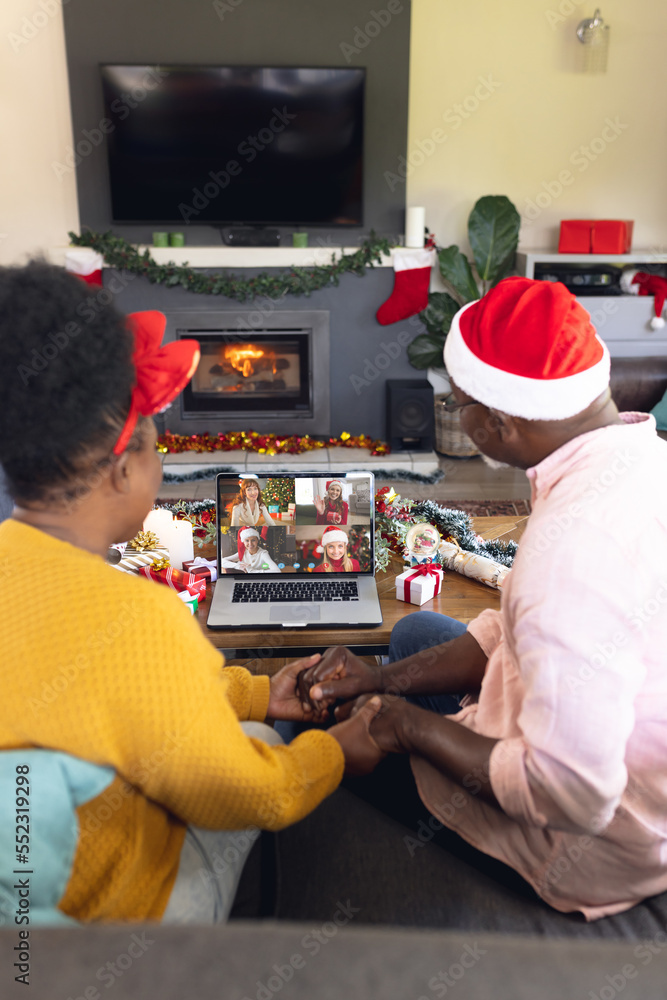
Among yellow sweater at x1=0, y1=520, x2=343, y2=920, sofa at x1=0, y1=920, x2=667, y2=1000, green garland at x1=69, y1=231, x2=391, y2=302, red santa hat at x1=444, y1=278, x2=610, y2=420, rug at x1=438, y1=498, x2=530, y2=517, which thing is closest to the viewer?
sofa at x1=0, y1=920, x2=667, y2=1000

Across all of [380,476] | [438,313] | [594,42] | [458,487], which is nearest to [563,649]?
[458,487]

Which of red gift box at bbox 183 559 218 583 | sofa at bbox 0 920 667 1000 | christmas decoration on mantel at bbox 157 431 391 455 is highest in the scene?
sofa at bbox 0 920 667 1000

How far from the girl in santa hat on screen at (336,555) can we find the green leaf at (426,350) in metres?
2.76

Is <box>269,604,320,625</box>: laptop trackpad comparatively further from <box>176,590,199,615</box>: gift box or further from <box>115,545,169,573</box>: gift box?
<box>115,545,169,573</box>: gift box

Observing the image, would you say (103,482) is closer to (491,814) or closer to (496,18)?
(491,814)

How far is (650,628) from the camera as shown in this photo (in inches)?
39.0

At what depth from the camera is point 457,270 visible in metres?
4.25

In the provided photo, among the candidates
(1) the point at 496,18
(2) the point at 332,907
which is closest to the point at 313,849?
(2) the point at 332,907

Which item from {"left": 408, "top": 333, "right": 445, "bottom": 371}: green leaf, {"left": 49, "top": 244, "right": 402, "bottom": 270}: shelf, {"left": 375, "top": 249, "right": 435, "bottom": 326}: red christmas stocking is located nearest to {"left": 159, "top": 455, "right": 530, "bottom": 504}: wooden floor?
{"left": 408, "top": 333, "right": 445, "bottom": 371}: green leaf

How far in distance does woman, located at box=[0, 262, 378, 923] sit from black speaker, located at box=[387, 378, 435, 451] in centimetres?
349

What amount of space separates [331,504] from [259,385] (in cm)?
288

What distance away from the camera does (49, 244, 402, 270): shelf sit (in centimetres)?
417

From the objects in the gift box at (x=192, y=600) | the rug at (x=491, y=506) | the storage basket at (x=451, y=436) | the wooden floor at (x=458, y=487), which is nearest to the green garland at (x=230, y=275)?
the storage basket at (x=451, y=436)

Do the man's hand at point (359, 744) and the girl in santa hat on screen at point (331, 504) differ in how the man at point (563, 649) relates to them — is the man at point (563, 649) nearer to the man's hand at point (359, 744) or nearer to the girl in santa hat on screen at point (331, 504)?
the man's hand at point (359, 744)
